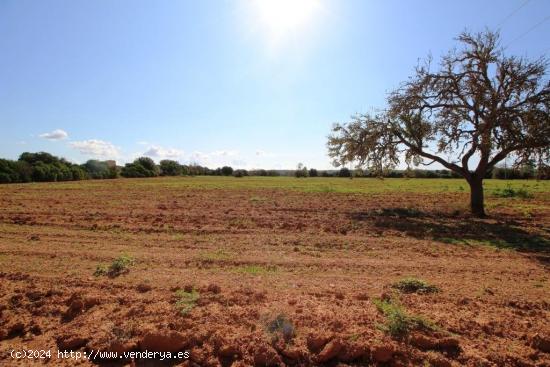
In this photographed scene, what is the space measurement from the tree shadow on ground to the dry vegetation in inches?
5.6

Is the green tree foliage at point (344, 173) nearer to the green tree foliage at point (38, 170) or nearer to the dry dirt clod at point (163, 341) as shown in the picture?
the green tree foliage at point (38, 170)

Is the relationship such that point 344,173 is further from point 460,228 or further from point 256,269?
point 256,269

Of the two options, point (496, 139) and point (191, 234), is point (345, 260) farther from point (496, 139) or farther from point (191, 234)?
point (496, 139)

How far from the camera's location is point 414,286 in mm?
5578

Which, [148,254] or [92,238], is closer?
[148,254]

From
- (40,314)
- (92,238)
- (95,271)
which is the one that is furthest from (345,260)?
(92,238)

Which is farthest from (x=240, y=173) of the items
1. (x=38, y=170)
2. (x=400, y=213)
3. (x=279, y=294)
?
(x=279, y=294)

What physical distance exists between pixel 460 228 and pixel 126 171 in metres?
59.0

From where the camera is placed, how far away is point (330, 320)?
4223 millimetres

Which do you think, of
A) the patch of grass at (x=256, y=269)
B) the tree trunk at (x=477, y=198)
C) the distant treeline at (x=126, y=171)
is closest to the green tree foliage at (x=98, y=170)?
the distant treeline at (x=126, y=171)

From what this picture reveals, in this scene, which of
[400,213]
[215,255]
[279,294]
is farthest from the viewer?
[400,213]

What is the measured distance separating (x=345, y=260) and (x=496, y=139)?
34.0 ft

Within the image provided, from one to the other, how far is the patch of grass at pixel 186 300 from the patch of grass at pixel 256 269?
136 cm

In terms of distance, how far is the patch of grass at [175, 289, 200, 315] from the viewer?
177 inches
